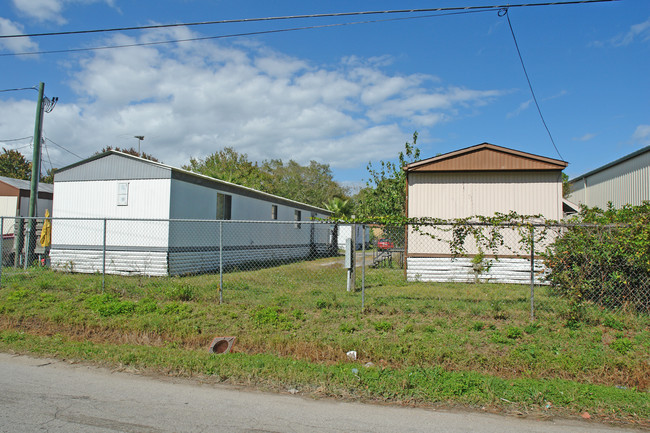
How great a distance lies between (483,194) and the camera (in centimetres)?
1193

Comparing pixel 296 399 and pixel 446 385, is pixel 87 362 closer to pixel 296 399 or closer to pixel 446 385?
pixel 296 399

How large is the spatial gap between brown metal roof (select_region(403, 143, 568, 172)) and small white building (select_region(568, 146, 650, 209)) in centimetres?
256

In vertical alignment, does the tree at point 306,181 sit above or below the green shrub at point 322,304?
above

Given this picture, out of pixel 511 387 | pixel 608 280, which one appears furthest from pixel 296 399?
pixel 608 280

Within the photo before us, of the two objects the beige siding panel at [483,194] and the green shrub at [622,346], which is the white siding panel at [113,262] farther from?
the green shrub at [622,346]

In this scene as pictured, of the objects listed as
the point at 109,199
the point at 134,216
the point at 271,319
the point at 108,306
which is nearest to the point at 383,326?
the point at 271,319

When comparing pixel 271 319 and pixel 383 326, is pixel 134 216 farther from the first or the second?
pixel 383 326

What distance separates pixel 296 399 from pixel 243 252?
12.0 metres

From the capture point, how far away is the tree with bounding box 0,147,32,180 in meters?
45.7

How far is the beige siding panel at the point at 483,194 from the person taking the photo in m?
11.6

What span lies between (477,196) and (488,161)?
1.02 meters

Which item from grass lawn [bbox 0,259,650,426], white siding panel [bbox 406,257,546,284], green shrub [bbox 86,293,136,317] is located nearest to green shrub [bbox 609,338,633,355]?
grass lawn [bbox 0,259,650,426]

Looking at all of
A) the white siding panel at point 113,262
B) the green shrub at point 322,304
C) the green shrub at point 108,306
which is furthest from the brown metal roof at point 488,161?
the green shrub at point 108,306

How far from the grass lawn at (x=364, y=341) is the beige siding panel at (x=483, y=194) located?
11.2ft
